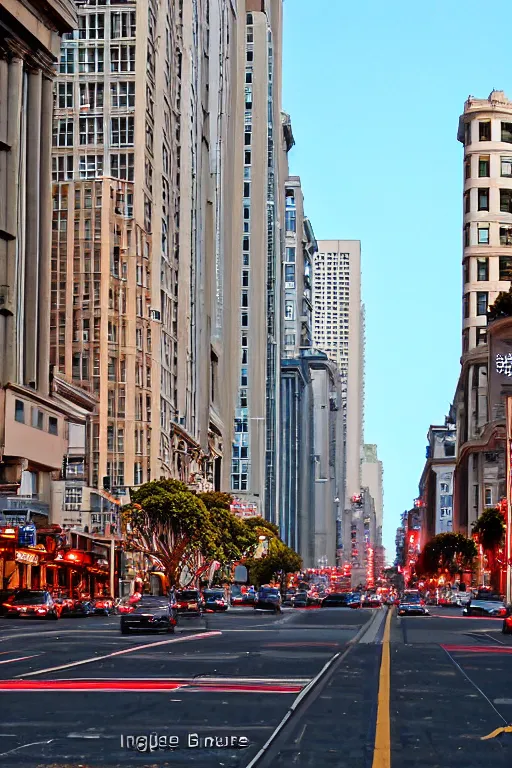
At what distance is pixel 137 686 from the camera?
2648cm

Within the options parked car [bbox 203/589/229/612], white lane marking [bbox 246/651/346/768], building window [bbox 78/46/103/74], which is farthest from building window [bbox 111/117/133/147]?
white lane marking [bbox 246/651/346/768]

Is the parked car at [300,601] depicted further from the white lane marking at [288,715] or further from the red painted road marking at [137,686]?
the red painted road marking at [137,686]

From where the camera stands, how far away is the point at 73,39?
150875 mm

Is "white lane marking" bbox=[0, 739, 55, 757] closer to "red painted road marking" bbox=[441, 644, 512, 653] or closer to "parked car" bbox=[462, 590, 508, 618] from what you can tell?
"red painted road marking" bbox=[441, 644, 512, 653]

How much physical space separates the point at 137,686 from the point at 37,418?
101ft

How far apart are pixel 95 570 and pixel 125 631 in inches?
2962

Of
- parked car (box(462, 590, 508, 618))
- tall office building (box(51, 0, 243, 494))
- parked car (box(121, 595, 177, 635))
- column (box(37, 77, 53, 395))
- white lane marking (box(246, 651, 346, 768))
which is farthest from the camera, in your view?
tall office building (box(51, 0, 243, 494))

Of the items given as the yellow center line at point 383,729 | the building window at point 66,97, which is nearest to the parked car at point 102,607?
the building window at point 66,97

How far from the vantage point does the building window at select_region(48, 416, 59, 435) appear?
58625mm

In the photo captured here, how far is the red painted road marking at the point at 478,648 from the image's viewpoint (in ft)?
146

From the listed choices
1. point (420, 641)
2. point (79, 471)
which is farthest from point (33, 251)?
point (79, 471)

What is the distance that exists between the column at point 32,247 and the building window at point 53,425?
5.07 ft

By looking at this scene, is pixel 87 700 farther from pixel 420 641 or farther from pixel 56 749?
pixel 420 641

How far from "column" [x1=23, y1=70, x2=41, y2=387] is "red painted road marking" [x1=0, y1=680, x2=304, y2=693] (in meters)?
32.5
